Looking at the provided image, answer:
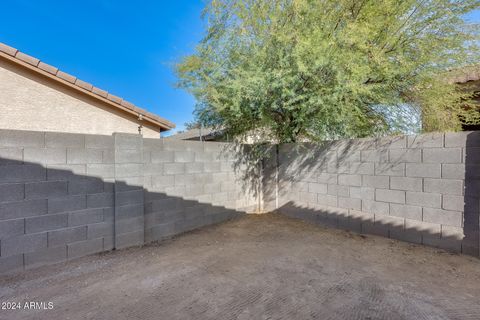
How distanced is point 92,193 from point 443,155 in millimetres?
5034

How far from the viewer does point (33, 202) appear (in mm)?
2850

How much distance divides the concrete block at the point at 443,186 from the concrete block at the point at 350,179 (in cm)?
98

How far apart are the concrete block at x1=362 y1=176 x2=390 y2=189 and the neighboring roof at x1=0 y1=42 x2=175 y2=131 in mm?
6851

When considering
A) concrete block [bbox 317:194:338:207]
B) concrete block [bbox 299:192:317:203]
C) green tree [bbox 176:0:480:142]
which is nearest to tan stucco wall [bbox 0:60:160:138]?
green tree [bbox 176:0:480:142]

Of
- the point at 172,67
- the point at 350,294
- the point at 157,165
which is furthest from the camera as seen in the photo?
the point at 172,67

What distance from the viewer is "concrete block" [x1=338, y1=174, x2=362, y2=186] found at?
14.5ft

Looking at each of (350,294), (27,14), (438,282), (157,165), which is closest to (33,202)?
(157,165)

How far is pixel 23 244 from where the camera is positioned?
2.79 meters

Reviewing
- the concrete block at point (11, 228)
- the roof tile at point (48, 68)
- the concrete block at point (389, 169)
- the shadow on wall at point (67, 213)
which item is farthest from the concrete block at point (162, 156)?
the roof tile at point (48, 68)

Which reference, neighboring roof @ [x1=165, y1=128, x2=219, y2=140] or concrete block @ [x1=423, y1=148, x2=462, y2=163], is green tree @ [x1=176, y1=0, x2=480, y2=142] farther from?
neighboring roof @ [x1=165, y1=128, x2=219, y2=140]

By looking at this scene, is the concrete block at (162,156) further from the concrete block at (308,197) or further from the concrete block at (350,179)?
the concrete block at (350,179)

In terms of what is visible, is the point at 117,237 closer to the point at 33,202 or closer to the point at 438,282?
the point at 33,202

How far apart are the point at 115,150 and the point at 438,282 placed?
4.39m

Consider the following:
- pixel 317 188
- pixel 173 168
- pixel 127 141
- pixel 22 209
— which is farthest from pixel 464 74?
pixel 22 209
